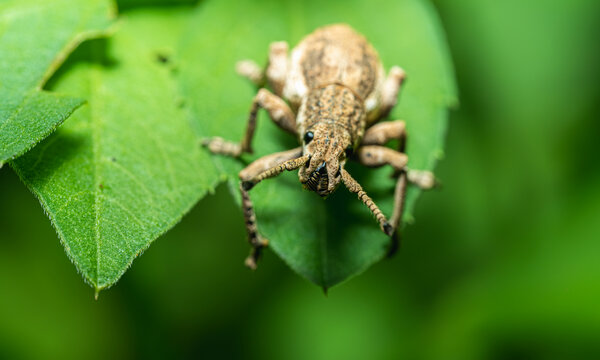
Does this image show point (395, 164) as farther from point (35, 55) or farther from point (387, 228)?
point (35, 55)

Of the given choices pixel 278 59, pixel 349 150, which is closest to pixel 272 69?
pixel 278 59

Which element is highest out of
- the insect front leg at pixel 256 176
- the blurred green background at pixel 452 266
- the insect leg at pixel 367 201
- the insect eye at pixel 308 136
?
the insect eye at pixel 308 136

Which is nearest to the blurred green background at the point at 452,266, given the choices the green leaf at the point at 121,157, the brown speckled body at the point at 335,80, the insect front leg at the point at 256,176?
the green leaf at the point at 121,157

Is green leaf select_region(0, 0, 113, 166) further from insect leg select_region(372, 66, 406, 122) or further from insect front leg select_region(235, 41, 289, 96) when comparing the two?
insect leg select_region(372, 66, 406, 122)

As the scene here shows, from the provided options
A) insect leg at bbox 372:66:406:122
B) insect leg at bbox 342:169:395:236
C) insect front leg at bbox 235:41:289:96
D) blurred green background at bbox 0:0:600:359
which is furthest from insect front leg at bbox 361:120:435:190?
blurred green background at bbox 0:0:600:359

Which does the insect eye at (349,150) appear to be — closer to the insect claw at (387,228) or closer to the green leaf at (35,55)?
the insect claw at (387,228)

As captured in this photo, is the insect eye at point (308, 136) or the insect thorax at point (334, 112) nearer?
the insect eye at point (308, 136)

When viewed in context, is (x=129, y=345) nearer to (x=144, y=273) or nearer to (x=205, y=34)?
(x=144, y=273)
